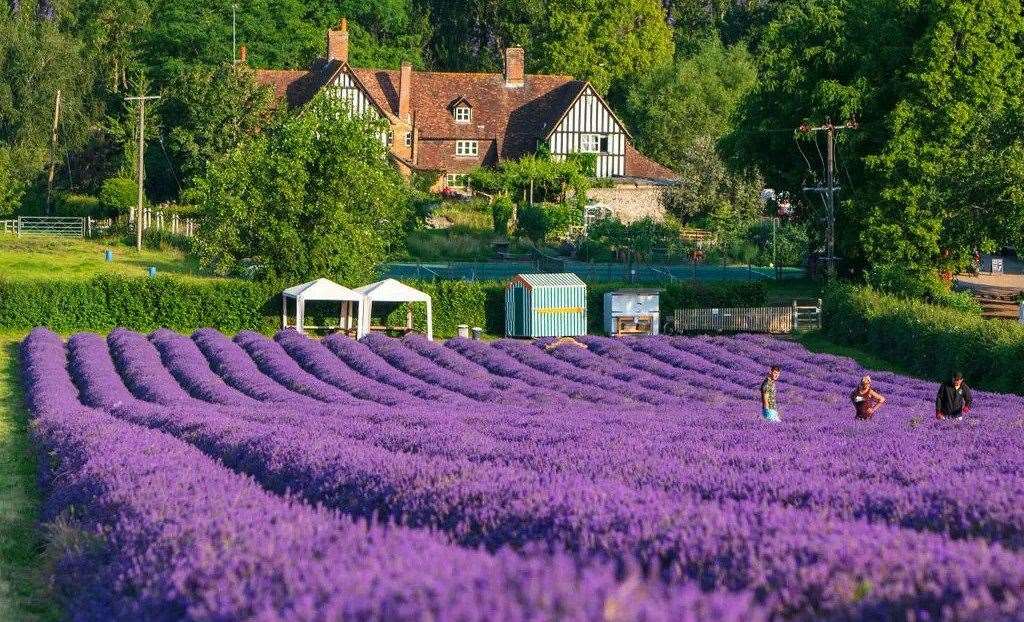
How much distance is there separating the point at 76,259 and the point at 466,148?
3199cm

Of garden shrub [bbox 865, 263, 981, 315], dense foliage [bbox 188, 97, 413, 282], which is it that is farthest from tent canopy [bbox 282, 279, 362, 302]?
garden shrub [bbox 865, 263, 981, 315]

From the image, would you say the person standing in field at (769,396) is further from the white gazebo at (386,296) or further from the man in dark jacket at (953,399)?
the white gazebo at (386,296)

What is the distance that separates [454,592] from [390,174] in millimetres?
52634

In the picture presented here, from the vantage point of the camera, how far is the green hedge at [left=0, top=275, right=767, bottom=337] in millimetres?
47500

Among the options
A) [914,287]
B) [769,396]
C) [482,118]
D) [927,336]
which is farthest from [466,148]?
[769,396]

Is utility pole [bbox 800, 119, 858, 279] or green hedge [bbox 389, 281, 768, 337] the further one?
utility pole [bbox 800, 119, 858, 279]

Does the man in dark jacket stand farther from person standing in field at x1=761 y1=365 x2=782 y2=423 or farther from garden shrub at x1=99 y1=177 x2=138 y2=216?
garden shrub at x1=99 y1=177 x2=138 y2=216

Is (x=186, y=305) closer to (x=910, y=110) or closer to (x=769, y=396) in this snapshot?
(x=910, y=110)

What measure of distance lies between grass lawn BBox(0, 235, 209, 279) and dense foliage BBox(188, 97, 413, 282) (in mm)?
3915

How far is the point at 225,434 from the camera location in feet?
57.6

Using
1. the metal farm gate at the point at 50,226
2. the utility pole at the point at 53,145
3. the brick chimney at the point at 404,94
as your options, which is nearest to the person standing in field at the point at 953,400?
the metal farm gate at the point at 50,226

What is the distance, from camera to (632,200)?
279 ft

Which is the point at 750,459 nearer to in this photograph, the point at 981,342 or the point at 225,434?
the point at 225,434

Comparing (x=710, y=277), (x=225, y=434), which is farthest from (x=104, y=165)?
(x=225, y=434)
